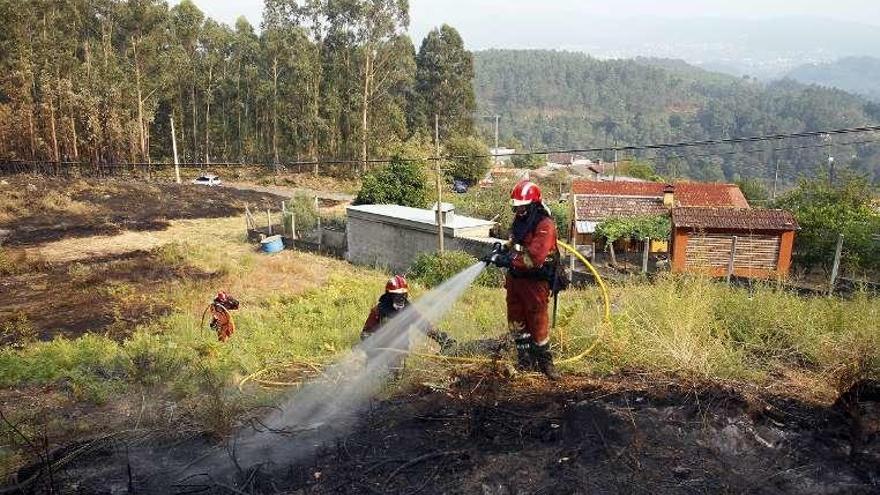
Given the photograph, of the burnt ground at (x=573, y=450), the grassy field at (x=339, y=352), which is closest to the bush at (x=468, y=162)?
the grassy field at (x=339, y=352)

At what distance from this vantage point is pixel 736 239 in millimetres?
16391

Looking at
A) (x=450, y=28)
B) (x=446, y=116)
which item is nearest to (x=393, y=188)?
(x=446, y=116)

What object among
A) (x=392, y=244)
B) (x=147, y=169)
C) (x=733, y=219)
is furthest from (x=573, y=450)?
(x=147, y=169)

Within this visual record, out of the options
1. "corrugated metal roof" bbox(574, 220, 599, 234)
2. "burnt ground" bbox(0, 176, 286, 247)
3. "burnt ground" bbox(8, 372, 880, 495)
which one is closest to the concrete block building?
"corrugated metal roof" bbox(574, 220, 599, 234)

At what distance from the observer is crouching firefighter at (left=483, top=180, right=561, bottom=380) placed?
5.16 meters

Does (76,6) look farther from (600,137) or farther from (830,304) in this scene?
(600,137)

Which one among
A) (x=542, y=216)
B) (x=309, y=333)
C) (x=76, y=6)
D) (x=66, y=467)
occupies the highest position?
(x=76, y=6)

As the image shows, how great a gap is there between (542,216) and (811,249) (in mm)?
15062

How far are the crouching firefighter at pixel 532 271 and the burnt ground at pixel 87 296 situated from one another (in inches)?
362

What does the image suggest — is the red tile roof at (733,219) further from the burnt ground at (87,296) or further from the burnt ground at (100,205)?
the burnt ground at (100,205)

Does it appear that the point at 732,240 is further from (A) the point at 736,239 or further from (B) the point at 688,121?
(B) the point at 688,121

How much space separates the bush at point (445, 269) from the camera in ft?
50.5

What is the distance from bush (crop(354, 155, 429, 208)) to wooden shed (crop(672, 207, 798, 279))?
10667 mm

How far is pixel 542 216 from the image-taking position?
525 cm
